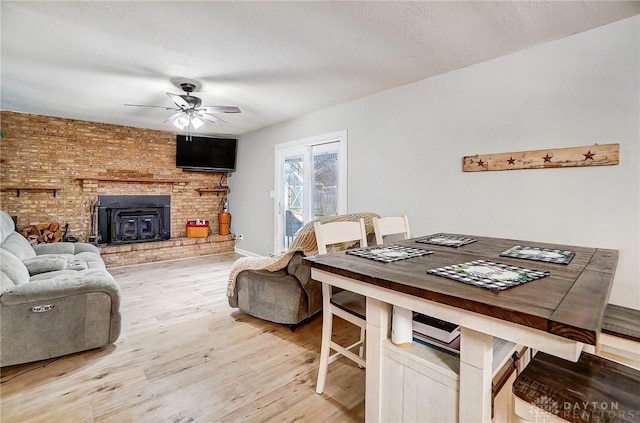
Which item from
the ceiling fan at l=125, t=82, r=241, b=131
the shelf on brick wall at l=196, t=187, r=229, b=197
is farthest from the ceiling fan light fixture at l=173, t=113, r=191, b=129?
the shelf on brick wall at l=196, t=187, r=229, b=197

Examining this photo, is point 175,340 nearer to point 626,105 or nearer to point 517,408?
point 517,408

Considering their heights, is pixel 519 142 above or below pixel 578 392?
above

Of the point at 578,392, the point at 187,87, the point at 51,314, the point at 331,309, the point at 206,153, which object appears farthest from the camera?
the point at 206,153

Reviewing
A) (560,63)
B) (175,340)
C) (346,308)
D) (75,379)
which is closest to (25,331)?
(75,379)

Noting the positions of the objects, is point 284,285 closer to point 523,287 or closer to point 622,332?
point 523,287

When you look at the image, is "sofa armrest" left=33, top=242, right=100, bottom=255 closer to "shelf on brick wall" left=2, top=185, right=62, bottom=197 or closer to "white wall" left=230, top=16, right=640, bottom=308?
"shelf on brick wall" left=2, top=185, right=62, bottom=197

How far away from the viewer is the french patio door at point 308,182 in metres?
3.91

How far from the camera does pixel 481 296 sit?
91cm

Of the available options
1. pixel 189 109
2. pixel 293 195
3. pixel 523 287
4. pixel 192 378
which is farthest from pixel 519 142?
pixel 189 109

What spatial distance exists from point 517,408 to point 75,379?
2493 millimetres

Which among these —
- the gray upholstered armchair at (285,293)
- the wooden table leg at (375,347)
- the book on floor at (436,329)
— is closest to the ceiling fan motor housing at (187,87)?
the gray upholstered armchair at (285,293)

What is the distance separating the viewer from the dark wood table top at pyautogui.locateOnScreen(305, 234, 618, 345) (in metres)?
0.75

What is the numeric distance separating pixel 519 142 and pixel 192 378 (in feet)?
9.96

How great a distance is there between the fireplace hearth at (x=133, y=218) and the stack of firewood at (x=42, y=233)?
543 millimetres
